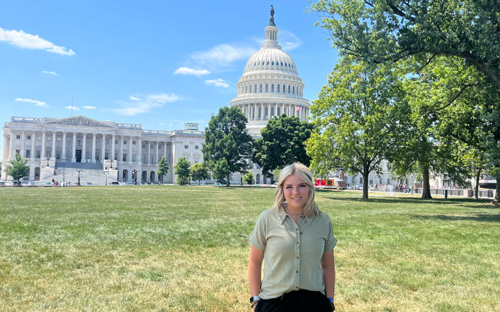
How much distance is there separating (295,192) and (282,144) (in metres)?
71.0

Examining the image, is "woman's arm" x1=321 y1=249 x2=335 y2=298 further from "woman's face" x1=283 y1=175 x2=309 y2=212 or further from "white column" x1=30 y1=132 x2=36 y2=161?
"white column" x1=30 y1=132 x2=36 y2=161

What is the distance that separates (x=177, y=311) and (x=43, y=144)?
4853 inches

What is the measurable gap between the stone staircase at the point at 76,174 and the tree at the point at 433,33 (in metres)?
81.7

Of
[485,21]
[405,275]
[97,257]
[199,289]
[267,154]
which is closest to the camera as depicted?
[199,289]

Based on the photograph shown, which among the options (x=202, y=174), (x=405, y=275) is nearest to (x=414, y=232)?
(x=405, y=275)

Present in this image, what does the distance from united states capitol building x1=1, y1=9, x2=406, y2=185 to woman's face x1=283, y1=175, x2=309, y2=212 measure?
99280 mm

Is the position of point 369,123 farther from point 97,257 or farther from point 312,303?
point 312,303

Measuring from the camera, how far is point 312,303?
388 centimetres

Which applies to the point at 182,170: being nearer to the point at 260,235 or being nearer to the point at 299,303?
the point at 260,235

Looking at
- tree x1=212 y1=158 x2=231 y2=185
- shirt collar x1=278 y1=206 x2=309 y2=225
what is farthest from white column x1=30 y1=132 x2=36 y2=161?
shirt collar x1=278 y1=206 x2=309 y2=225

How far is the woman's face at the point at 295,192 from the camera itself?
156 inches

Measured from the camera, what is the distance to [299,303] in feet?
12.7

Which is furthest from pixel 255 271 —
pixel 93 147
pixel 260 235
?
pixel 93 147

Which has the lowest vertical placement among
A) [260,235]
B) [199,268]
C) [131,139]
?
[199,268]
